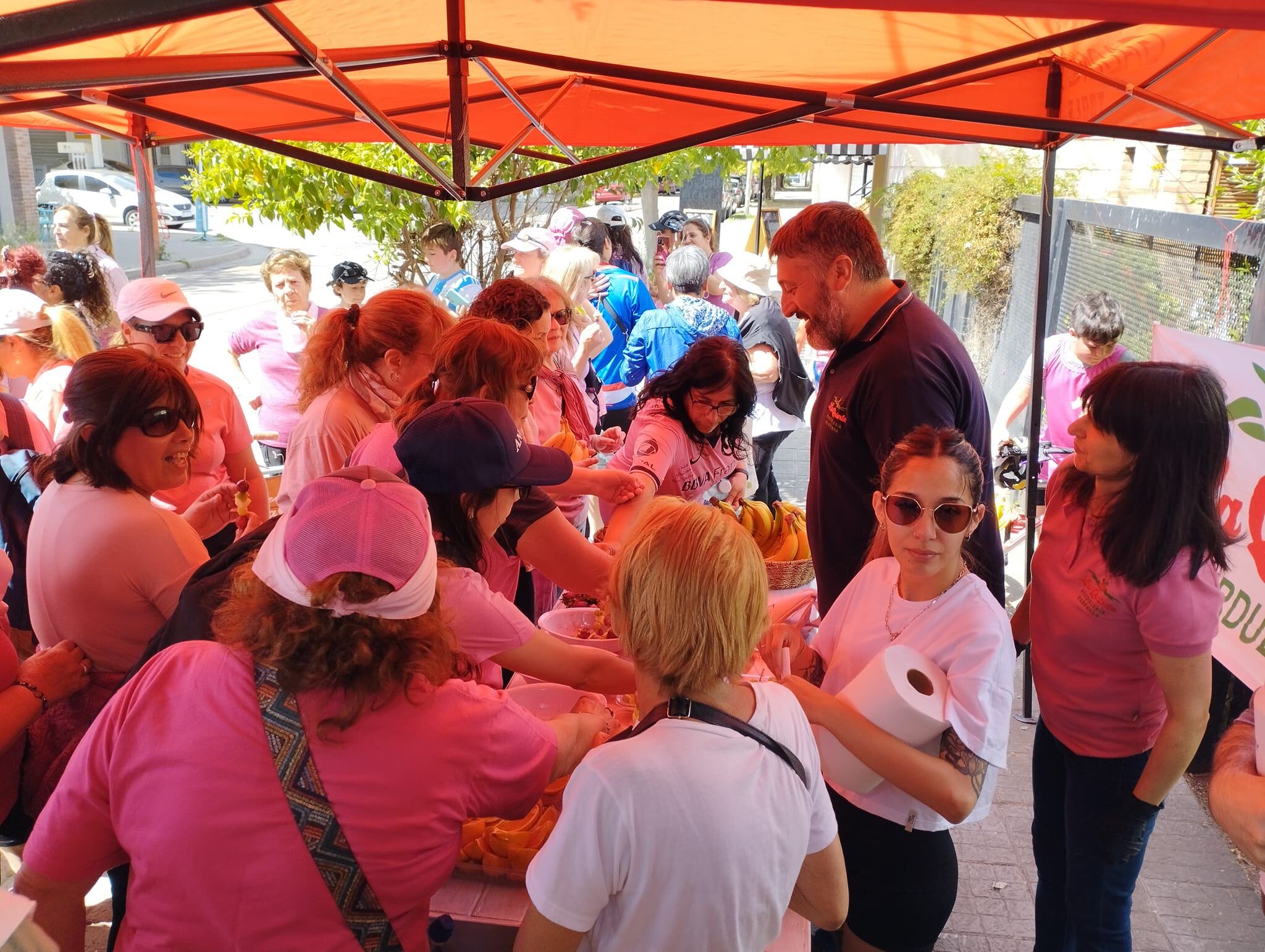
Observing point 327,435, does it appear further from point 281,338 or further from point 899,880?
point 281,338

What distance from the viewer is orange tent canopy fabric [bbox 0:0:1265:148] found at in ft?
10.0

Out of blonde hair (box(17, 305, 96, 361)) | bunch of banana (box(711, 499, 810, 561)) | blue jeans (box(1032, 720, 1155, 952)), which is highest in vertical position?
blonde hair (box(17, 305, 96, 361))

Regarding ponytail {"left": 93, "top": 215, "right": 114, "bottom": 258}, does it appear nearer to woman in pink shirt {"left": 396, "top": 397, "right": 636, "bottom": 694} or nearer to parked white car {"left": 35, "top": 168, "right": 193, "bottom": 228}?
woman in pink shirt {"left": 396, "top": 397, "right": 636, "bottom": 694}

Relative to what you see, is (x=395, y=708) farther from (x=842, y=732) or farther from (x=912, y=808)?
(x=912, y=808)

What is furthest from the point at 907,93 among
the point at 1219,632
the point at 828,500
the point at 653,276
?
the point at 653,276

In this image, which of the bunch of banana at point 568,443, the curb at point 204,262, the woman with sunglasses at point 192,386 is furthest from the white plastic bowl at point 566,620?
the curb at point 204,262

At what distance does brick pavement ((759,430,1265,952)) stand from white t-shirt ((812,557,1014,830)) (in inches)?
62.6

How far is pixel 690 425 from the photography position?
11.5ft

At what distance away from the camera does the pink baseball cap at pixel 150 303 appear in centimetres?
361

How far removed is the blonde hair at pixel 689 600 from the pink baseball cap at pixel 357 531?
331mm

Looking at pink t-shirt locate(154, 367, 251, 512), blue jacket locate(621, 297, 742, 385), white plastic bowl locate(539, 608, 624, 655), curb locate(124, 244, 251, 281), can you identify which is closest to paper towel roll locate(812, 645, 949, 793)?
white plastic bowl locate(539, 608, 624, 655)

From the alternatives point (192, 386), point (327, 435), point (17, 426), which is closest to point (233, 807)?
point (327, 435)

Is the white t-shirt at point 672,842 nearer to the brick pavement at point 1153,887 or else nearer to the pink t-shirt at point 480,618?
the pink t-shirt at point 480,618

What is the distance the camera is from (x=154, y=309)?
11.9ft
